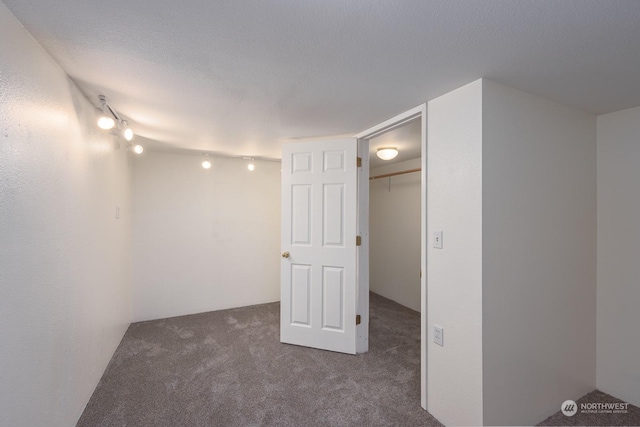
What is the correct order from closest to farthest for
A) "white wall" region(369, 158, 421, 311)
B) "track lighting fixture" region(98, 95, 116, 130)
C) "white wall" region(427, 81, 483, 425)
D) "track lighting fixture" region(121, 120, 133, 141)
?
"white wall" region(427, 81, 483, 425) < "track lighting fixture" region(98, 95, 116, 130) < "track lighting fixture" region(121, 120, 133, 141) < "white wall" region(369, 158, 421, 311)

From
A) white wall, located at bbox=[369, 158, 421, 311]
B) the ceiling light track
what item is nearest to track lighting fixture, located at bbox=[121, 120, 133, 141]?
the ceiling light track

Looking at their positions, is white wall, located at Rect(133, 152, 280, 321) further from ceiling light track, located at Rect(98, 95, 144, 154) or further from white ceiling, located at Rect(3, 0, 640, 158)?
white ceiling, located at Rect(3, 0, 640, 158)

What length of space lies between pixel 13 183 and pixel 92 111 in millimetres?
1091

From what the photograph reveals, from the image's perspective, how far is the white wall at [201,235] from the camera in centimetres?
326

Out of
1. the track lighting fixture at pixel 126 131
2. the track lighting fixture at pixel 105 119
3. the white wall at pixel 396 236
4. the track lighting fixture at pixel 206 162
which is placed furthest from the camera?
the white wall at pixel 396 236

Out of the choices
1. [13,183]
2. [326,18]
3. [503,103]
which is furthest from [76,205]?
[503,103]

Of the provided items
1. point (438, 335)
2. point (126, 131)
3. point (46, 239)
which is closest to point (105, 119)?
point (126, 131)

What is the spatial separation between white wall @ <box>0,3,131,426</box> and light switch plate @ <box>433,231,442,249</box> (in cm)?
209

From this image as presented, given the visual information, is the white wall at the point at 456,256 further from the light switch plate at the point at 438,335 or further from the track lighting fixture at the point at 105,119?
the track lighting fixture at the point at 105,119

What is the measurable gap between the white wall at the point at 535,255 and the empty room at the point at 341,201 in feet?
0.05

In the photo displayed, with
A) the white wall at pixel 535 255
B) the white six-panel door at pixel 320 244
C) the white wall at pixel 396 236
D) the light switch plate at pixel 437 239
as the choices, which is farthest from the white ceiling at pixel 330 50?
the white wall at pixel 396 236

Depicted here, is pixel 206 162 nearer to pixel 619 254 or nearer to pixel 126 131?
pixel 126 131

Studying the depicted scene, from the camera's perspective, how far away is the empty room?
3.55 ft

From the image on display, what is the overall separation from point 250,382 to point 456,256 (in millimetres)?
1789
